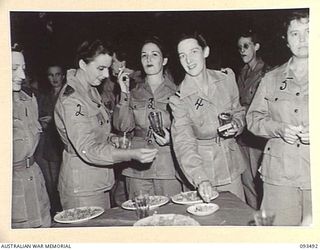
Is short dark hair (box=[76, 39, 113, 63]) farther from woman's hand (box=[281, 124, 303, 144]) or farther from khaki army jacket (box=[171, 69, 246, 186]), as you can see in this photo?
woman's hand (box=[281, 124, 303, 144])

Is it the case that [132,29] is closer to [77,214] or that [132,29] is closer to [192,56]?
[192,56]

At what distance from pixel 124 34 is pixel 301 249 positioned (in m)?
0.31

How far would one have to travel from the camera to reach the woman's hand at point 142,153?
0.79 m

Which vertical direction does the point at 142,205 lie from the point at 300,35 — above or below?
below

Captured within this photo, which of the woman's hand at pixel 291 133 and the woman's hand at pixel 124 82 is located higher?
the woman's hand at pixel 124 82

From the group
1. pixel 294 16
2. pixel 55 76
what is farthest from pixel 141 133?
pixel 294 16

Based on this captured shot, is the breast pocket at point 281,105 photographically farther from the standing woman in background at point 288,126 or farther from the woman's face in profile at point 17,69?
the woman's face in profile at point 17,69

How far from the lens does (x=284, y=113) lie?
0.77 m

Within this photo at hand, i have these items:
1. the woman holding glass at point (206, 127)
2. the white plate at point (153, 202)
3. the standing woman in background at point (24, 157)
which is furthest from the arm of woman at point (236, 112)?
the standing woman in background at point (24, 157)

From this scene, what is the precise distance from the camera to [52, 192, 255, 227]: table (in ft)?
2.53

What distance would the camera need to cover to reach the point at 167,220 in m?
0.78

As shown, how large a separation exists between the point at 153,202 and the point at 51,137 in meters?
0.14

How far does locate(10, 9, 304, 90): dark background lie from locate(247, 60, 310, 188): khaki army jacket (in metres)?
0.03

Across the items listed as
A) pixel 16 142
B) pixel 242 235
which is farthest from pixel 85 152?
pixel 242 235
